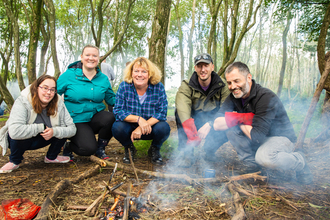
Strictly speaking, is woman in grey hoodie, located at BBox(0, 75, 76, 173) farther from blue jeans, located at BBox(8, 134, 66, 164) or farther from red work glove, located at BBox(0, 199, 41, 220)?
red work glove, located at BBox(0, 199, 41, 220)

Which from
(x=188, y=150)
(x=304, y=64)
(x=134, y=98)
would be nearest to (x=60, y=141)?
(x=134, y=98)

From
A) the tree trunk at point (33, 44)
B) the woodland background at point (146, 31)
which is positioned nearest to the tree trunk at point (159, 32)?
the woodland background at point (146, 31)

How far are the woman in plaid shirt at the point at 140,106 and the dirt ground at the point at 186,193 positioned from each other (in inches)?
20.8

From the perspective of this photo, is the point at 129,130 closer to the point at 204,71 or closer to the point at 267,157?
the point at 204,71

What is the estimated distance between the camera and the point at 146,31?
64.0 feet

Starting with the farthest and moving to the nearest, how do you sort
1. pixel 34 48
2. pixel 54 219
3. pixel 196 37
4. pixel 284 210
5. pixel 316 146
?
pixel 196 37
pixel 34 48
pixel 316 146
pixel 284 210
pixel 54 219

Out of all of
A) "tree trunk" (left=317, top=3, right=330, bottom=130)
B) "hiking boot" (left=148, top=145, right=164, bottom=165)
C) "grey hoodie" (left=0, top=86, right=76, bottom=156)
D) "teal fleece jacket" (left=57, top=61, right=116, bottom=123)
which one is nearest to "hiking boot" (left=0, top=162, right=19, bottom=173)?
"grey hoodie" (left=0, top=86, right=76, bottom=156)

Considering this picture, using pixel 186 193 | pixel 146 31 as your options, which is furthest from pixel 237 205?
pixel 146 31

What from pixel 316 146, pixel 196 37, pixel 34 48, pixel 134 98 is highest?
pixel 196 37

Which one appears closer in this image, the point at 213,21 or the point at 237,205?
the point at 237,205

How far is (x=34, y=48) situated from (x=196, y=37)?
22.8 meters

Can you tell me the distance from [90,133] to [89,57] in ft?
3.98

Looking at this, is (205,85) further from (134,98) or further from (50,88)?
(50,88)

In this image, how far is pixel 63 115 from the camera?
2.98 m
